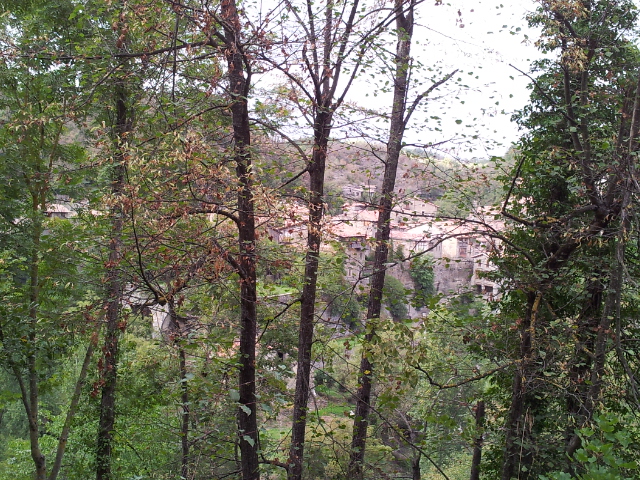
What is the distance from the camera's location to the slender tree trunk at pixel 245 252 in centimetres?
411

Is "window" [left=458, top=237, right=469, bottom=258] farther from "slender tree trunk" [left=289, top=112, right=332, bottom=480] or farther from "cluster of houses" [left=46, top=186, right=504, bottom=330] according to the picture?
"slender tree trunk" [left=289, top=112, right=332, bottom=480]

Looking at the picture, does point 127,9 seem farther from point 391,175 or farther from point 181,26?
point 391,175

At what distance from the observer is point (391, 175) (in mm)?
7160

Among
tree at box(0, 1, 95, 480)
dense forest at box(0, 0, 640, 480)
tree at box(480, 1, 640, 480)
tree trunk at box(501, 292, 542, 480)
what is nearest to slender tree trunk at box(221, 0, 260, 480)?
dense forest at box(0, 0, 640, 480)

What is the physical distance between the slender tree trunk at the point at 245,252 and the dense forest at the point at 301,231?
0.03 meters

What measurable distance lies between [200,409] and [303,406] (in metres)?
1.38

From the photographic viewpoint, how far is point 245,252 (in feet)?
13.7

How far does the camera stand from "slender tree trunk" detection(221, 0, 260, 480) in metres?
4.11

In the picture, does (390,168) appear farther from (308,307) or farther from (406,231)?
(308,307)

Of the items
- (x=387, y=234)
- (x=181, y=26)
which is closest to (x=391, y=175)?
(x=387, y=234)

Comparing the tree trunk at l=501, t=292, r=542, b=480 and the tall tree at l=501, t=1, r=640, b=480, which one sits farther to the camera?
the tree trunk at l=501, t=292, r=542, b=480

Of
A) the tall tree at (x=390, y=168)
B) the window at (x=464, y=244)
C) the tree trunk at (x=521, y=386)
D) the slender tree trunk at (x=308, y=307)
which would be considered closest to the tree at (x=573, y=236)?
the tree trunk at (x=521, y=386)

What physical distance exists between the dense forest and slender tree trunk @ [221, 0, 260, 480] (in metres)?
0.03

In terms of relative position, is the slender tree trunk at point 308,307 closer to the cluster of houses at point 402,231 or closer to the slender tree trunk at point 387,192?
the cluster of houses at point 402,231
